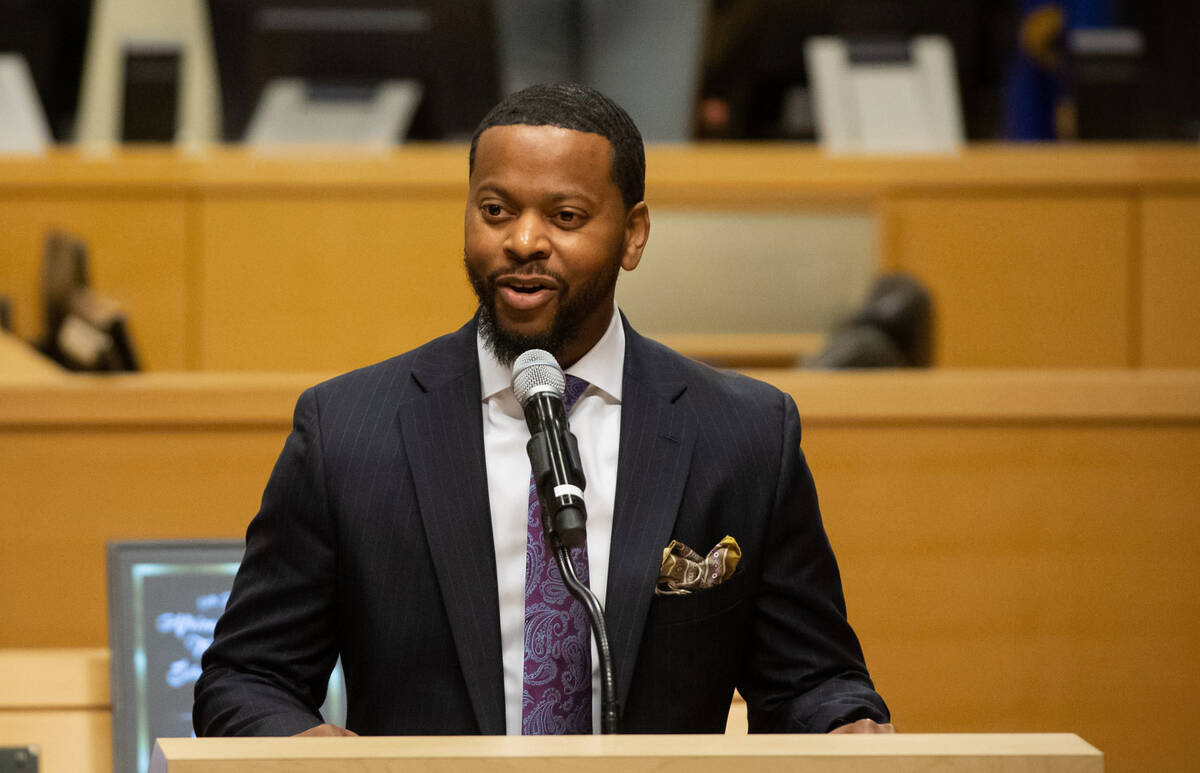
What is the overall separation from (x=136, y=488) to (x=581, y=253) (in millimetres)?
1242

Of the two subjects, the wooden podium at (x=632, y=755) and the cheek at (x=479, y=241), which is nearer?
the wooden podium at (x=632, y=755)

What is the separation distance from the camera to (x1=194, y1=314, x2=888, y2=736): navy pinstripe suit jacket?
1.24 metres

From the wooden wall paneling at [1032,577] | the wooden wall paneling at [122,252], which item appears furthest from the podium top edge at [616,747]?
the wooden wall paneling at [122,252]

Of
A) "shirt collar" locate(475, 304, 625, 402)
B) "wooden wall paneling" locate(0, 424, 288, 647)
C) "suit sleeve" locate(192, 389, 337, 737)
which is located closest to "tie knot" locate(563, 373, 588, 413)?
"shirt collar" locate(475, 304, 625, 402)

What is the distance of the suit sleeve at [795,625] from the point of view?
130 cm

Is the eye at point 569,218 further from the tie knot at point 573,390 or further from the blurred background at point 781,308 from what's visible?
the blurred background at point 781,308

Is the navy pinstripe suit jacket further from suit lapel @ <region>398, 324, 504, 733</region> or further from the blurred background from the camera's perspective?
the blurred background

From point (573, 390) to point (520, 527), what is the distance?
0.46 ft

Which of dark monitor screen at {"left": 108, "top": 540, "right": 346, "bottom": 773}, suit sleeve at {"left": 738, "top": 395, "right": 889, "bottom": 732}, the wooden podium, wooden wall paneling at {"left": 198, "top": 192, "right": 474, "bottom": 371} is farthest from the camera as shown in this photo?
wooden wall paneling at {"left": 198, "top": 192, "right": 474, "bottom": 371}

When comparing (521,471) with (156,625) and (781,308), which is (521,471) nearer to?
(156,625)

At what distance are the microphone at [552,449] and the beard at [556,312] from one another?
0.08 meters

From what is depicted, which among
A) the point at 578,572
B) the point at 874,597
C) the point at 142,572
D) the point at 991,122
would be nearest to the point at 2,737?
the point at 142,572

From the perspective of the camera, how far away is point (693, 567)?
1261mm

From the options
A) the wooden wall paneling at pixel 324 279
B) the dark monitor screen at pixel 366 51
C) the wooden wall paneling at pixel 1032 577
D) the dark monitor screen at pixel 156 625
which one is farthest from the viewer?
the dark monitor screen at pixel 366 51
